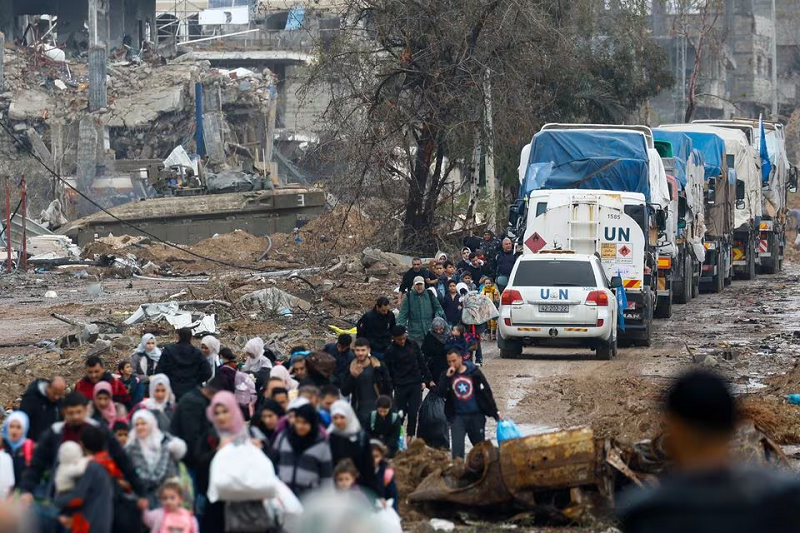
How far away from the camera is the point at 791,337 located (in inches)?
935

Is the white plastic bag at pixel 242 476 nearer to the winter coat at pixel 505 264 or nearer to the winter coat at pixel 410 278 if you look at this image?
the winter coat at pixel 410 278

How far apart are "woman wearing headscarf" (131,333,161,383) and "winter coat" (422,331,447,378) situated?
2.84m

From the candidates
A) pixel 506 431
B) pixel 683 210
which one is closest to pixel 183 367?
pixel 506 431

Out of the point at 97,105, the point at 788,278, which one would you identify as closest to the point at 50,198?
the point at 97,105

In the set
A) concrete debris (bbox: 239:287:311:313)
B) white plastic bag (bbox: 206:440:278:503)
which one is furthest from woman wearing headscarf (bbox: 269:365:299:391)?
concrete debris (bbox: 239:287:311:313)

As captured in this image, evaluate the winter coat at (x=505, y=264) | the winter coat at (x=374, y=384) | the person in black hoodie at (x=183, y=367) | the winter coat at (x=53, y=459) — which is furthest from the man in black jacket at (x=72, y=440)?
the winter coat at (x=505, y=264)

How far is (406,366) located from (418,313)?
12.1ft

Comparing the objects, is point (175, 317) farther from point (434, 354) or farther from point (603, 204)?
point (434, 354)

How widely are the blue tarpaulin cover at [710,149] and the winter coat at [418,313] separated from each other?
1898cm

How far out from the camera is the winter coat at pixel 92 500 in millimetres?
7672

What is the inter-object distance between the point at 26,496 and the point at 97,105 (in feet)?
203

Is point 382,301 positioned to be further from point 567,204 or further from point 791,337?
point 791,337

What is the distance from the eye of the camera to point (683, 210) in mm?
29812

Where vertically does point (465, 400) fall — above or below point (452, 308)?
below
